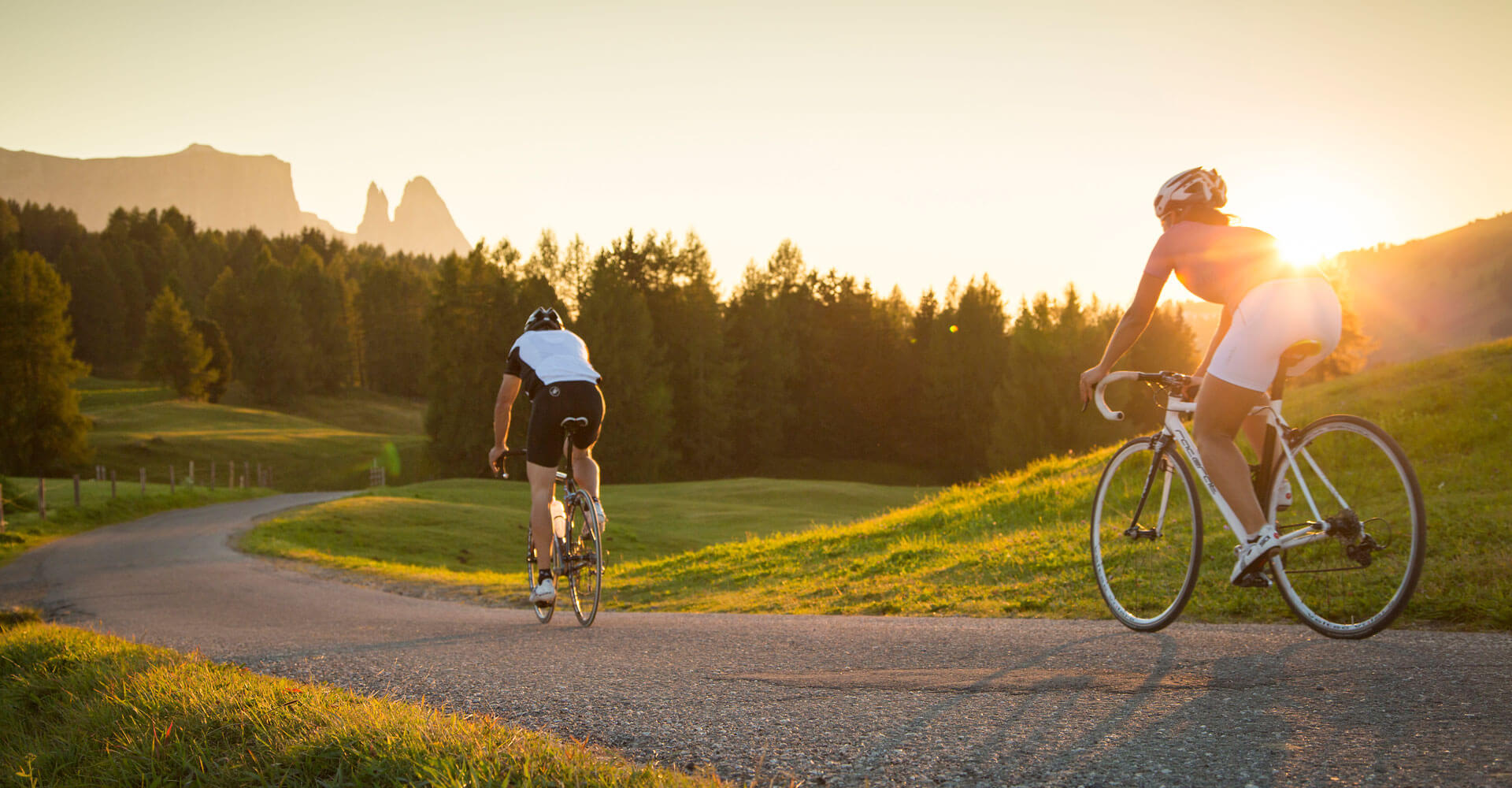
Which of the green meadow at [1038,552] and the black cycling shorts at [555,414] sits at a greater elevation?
the black cycling shorts at [555,414]

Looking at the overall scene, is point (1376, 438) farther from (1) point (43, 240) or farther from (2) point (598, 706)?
(1) point (43, 240)

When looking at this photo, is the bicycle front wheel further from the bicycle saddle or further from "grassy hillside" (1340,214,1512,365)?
"grassy hillside" (1340,214,1512,365)

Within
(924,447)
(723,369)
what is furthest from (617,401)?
(924,447)

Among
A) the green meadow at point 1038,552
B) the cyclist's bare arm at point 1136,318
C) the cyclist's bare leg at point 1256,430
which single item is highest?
the cyclist's bare arm at point 1136,318

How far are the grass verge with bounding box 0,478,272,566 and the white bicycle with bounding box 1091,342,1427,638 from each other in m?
22.3

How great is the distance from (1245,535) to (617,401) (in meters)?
50.1

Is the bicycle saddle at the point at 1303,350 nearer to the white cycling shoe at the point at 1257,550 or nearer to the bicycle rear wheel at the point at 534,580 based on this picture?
the white cycling shoe at the point at 1257,550

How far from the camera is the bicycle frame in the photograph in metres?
3.81

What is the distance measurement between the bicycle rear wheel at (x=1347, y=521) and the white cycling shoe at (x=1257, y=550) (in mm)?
110

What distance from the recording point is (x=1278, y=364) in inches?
154

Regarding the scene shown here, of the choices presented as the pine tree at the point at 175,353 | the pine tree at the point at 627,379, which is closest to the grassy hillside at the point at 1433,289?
the pine tree at the point at 627,379

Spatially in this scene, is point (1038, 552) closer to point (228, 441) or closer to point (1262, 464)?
point (1262, 464)

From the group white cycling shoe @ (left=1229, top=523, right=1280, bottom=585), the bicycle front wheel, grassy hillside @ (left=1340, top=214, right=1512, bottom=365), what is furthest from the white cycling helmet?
grassy hillside @ (left=1340, top=214, right=1512, bottom=365)

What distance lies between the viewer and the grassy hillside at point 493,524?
17781 millimetres
